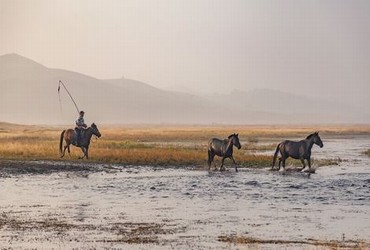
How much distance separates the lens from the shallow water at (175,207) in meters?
16.3

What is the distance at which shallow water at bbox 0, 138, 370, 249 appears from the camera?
16.3m

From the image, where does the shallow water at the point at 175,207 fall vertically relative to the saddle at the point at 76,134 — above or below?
below

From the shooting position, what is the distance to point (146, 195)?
81.8ft

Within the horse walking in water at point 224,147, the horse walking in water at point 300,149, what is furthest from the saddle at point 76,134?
the horse walking in water at point 300,149

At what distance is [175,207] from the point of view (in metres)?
21.6

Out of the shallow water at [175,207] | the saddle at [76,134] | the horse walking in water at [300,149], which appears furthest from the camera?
the saddle at [76,134]

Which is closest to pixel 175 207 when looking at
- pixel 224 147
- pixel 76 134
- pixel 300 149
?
pixel 224 147

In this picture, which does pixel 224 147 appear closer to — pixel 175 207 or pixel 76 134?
pixel 76 134

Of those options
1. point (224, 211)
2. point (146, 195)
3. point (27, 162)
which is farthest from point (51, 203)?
point (27, 162)

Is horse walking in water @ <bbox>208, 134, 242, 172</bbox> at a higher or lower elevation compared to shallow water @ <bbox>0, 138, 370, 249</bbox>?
higher

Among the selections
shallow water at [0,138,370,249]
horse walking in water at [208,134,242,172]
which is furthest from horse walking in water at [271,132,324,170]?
horse walking in water at [208,134,242,172]

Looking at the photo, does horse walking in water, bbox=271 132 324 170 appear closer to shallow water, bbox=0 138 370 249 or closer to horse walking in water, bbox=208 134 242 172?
shallow water, bbox=0 138 370 249

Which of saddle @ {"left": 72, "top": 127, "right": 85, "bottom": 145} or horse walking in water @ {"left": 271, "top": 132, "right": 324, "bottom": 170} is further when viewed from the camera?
saddle @ {"left": 72, "top": 127, "right": 85, "bottom": 145}

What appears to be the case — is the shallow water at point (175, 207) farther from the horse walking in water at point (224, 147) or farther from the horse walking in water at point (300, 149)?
the horse walking in water at point (224, 147)
